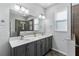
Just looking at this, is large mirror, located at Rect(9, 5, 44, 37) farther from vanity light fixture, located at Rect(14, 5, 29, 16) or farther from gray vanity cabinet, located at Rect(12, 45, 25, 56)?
gray vanity cabinet, located at Rect(12, 45, 25, 56)

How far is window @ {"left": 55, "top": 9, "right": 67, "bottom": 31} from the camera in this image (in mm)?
2206

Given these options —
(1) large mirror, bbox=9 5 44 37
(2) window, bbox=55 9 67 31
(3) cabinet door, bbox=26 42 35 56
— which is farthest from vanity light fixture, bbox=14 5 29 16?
(2) window, bbox=55 9 67 31

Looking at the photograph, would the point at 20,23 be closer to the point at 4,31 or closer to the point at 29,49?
the point at 4,31

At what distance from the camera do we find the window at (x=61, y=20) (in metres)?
2.21

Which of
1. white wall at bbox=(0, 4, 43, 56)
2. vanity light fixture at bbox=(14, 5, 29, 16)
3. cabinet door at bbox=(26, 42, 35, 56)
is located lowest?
cabinet door at bbox=(26, 42, 35, 56)

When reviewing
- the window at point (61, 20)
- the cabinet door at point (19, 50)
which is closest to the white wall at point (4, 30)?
the cabinet door at point (19, 50)

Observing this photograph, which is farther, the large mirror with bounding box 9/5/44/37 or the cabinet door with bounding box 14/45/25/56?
the large mirror with bounding box 9/5/44/37

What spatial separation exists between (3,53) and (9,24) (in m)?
0.59

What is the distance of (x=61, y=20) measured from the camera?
7.56ft

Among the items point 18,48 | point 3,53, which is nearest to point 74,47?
point 18,48

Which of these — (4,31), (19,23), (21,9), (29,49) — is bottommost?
(29,49)

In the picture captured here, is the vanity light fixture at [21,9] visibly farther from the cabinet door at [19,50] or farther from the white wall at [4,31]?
the cabinet door at [19,50]

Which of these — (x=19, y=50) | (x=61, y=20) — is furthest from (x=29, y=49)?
(x=61, y=20)

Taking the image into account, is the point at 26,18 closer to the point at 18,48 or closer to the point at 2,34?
the point at 2,34
